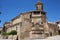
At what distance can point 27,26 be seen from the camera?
3978 cm

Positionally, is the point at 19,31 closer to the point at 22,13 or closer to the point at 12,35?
the point at 12,35

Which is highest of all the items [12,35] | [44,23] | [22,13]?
[22,13]

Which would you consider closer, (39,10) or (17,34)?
(17,34)

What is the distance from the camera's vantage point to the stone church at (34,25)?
118ft

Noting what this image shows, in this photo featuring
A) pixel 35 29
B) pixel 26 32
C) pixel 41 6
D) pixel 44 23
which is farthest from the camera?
pixel 41 6

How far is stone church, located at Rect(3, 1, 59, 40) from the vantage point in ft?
118

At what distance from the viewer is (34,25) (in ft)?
121

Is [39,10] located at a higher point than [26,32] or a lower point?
higher

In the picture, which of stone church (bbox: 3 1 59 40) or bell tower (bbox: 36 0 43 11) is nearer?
stone church (bbox: 3 1 59 40)

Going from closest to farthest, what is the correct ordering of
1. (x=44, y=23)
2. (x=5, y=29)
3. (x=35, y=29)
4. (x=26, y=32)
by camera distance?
1. (x=35, y=29)
2. (x=26, y=32)
3. (x=44, y=23)
4. (x=5, y=29)

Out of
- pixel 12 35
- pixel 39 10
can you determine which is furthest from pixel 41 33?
pixel 39 10

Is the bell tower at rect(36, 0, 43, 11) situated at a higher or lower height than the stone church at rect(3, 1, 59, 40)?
higher

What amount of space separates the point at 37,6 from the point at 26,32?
9.82 m

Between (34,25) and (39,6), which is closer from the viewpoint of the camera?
(34,25)
